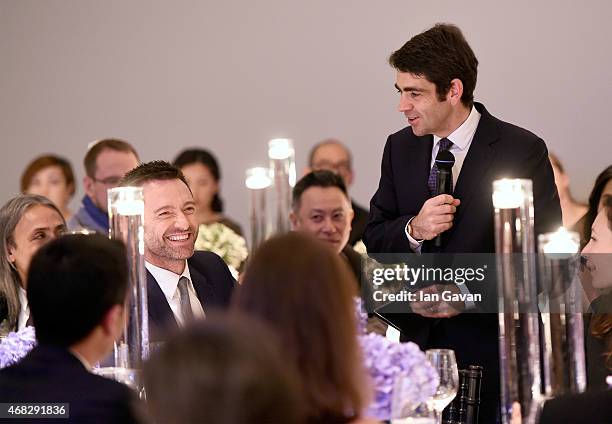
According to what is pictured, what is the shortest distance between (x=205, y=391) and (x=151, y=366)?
0.11 metres

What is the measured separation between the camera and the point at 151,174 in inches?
151

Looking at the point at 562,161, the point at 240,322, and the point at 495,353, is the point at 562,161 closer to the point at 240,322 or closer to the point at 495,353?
the point at 495,353

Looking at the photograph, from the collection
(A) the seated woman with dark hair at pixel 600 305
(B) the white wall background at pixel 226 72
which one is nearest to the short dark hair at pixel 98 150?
(B) the white wall background at pixel 226 72

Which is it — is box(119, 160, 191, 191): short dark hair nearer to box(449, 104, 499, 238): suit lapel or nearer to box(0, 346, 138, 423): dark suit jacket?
box(449, 104, 499, 238): suit lapel

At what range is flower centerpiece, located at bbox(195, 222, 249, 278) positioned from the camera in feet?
17.1

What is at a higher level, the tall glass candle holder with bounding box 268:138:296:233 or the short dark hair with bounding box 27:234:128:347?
the tall glass candle holder with bounding box 268:138:296:233

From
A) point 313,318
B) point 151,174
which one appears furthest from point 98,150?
point 313,318

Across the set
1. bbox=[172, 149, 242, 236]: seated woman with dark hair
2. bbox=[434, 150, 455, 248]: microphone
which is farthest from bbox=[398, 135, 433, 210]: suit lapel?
bbox=[172, 149, 242, 236]: seated woman with dark hair

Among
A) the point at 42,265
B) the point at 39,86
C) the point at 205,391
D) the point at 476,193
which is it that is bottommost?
the point at 205,391

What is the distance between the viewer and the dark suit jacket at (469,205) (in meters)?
3.52

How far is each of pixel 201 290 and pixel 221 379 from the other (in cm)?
226

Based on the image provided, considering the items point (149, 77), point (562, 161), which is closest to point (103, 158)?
point (149, 77)

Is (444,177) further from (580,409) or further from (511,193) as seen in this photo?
(580,409)

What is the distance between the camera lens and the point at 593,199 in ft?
14.3
